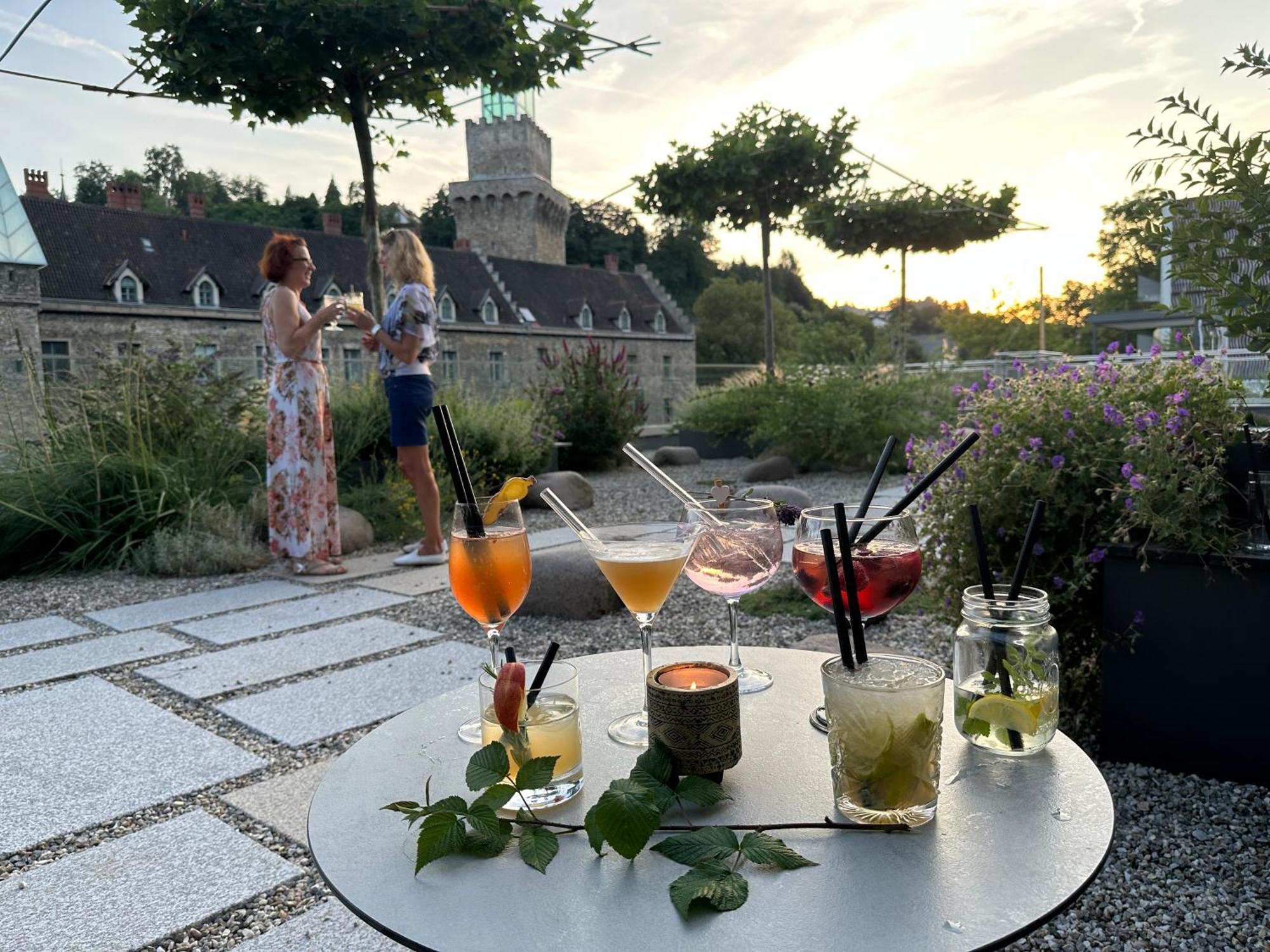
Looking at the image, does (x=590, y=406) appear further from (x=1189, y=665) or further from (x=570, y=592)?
(x=1189, y=665)

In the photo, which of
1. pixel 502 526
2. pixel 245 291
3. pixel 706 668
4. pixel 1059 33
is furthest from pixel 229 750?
pixel 245 291

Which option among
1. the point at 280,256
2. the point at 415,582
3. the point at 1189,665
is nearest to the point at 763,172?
the point at 280,256

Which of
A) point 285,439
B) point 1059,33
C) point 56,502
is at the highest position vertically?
point 1059,33

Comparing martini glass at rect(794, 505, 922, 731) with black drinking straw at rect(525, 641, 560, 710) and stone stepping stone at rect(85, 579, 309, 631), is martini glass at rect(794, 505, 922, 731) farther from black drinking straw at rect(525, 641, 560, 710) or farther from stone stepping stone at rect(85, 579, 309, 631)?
stone stepping stone at rect(85, 579, 309, 631)

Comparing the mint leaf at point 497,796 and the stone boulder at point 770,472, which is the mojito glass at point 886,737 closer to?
the mint leaf at point 497,796

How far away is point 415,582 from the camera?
170 inches

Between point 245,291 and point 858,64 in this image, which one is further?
Answer: point 245,291

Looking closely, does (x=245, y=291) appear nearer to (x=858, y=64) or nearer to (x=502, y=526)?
(x=858, y=64)

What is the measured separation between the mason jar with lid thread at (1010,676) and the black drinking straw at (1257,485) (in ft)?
3.99

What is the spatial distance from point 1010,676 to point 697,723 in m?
0.41

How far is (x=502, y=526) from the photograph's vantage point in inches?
44.4

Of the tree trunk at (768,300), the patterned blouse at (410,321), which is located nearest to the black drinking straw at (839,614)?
the patterned blouse at (410,321)

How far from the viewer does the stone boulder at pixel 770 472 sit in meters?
8.66

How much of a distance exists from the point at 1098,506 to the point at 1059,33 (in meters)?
4.60
